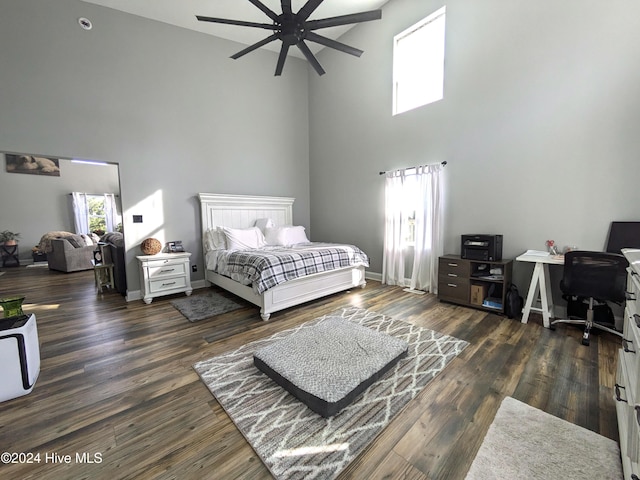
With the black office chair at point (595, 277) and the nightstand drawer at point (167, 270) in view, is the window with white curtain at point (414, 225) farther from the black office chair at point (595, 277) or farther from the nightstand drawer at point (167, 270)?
the nightstand drawer at point (167, 270)

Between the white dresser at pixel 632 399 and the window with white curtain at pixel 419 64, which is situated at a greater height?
the window with white curtain at pixel 419 64

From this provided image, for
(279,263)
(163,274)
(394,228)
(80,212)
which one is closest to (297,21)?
(279,263)

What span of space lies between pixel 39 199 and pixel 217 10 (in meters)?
7.45

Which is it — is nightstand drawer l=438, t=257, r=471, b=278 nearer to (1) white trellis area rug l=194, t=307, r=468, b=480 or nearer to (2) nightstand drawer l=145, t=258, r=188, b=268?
(1) white trellis area rug l=194, t=307, r=468, b=480

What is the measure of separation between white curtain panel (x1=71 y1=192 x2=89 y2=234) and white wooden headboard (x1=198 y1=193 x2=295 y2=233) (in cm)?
603

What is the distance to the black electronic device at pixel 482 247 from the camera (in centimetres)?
300

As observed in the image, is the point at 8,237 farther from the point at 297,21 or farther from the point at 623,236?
the point at 623,236

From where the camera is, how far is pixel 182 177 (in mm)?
4078

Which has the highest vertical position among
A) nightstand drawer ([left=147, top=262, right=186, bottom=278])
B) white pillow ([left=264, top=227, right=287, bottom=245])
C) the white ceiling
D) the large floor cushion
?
the white ceiling

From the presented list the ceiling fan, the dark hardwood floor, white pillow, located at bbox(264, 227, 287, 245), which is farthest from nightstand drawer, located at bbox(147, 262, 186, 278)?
the ceiling fan

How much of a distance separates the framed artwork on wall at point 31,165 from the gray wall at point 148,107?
16.0 ft

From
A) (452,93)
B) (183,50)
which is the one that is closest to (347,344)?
(452,93)

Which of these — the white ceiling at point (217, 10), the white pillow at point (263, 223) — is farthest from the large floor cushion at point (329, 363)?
the white ceiling at point (217, 10)

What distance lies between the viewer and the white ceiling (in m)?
3.46
